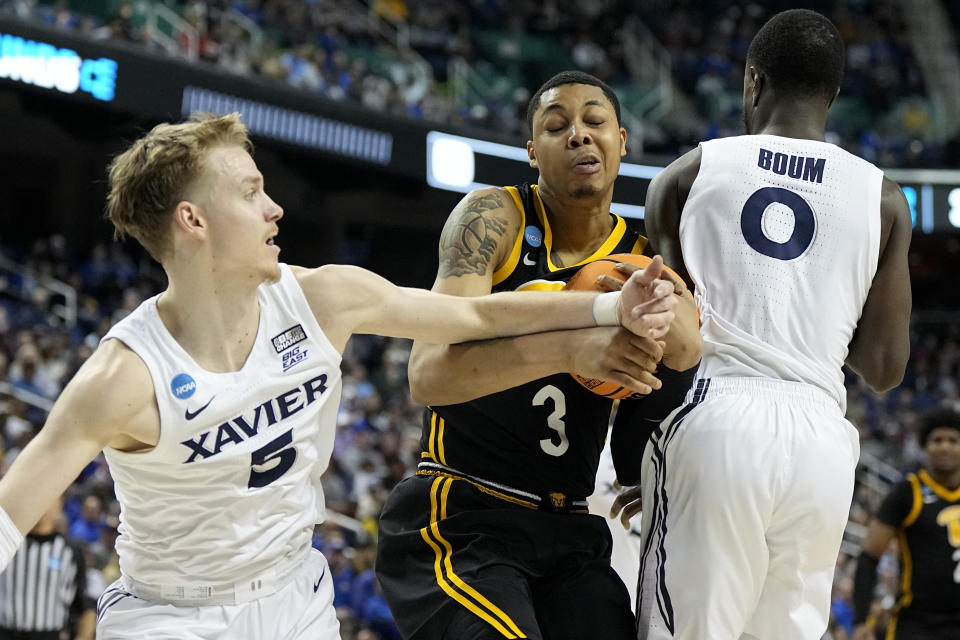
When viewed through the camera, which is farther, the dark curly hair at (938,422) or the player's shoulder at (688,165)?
the dark curly hair at (938,422)

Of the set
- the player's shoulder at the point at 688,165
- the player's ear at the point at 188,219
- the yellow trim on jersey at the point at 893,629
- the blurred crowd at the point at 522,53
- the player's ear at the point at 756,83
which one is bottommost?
the yellow trim on jersey at the point at 893,629

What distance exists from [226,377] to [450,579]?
935 mm

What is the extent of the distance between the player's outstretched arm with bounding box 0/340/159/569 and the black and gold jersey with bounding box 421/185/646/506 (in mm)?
1103

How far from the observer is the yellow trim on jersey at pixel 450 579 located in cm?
338

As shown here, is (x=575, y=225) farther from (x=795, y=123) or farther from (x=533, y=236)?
(x=795, y=123)

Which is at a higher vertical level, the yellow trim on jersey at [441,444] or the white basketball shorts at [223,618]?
the yellow trim on jersey at [441,444]

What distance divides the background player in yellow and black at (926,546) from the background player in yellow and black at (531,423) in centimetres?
302

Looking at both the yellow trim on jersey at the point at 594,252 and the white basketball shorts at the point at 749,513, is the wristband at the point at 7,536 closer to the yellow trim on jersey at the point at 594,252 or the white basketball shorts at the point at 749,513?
the white basketball shorts at the point at 749,513

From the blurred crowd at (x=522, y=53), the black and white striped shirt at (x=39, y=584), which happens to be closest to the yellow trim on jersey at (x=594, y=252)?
the black and white striped shirt at (x=39, y=584)

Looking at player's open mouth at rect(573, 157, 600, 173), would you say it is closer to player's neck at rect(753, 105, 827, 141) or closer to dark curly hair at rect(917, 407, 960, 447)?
player's neck at rect(753, 105, 827, 141)

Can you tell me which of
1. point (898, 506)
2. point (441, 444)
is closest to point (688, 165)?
Answer: point (441, 444)

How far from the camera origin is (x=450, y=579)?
358cm

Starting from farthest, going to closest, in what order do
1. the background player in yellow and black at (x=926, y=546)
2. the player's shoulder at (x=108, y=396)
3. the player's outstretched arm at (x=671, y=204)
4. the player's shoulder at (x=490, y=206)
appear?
the background player in yellow and black at (x=926, y=546)
the player's shoulder at (x=490, y=206)
the player's outstretched arm at (x=671, y=204)
the player's shoulder at (x=108, y=396)

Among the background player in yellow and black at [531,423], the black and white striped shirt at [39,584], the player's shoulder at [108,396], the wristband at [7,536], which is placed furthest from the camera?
the black and white striped shirt at [39,584]
